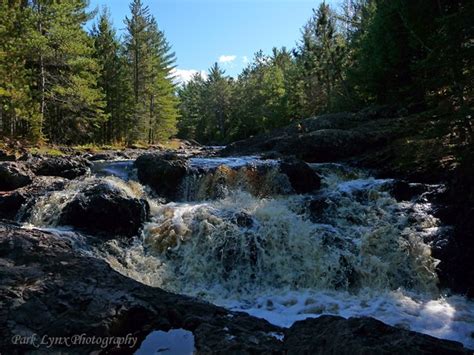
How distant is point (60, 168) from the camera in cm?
1573

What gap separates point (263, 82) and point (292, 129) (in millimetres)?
31659

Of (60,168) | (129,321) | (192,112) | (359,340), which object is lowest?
(129,321)

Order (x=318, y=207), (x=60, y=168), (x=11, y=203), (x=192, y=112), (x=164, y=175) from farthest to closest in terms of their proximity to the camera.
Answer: (x=192, y=112)
(x=60, y=168)
(x=164, y=175)
(x=318, y=207)
(x=11, y=203)

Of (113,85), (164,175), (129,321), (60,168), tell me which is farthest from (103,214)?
(113,85)

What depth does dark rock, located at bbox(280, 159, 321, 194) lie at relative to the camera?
14.7 meters

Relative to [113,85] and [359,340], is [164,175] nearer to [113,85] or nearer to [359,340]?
[359,340]

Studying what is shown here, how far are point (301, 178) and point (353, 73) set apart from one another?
16.4m

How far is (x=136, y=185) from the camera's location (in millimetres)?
14414

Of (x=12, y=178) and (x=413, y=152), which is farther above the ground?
(x=413, y=152)

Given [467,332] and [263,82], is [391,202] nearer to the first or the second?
[467,332]

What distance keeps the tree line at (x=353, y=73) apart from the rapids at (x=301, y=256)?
3517 millimetres

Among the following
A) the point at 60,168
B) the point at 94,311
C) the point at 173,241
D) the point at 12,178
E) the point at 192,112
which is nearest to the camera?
the point at 94,311

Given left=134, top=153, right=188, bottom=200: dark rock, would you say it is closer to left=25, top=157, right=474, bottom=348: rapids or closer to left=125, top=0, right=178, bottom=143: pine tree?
left=25, top=157, right=474, bottom=348: rapids

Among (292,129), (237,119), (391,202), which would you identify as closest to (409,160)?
(391,202)
